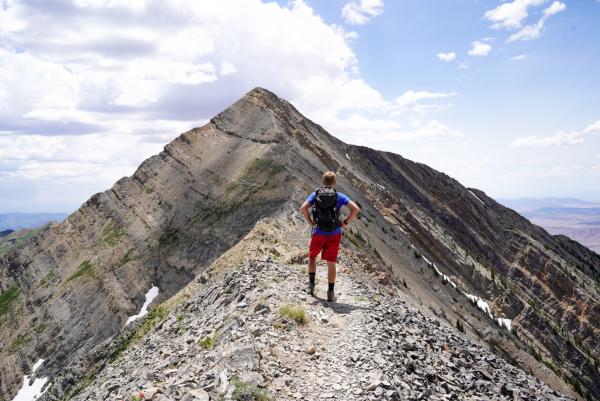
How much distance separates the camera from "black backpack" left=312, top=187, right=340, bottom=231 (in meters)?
14.0

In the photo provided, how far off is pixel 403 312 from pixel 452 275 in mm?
55983

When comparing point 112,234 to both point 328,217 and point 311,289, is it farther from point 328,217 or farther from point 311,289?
point 328,217

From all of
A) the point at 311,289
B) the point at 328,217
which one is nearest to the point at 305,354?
the point at 311,289

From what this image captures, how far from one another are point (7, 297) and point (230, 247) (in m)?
39.9

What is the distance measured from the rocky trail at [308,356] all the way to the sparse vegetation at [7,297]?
51.1 metres

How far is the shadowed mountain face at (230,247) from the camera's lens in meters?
42.8

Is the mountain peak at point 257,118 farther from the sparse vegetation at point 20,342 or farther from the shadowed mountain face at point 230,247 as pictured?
the sparse vegetation at point 20,342

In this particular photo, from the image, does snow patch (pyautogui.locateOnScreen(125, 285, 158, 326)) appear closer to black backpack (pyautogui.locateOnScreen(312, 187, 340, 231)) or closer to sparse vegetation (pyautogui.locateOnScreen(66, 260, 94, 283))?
sparse vegetation (pyautogui.locateOnScreen(66, 260, 94, 283))

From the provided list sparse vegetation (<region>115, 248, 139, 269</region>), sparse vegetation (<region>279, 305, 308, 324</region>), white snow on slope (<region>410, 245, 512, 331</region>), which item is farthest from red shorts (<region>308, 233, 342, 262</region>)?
white snow on slope (<region>410, 245, 512, 331</region>)

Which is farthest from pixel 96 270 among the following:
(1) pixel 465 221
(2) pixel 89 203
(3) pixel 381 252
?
(1) pixel 465 221

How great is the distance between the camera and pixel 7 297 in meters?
61.2

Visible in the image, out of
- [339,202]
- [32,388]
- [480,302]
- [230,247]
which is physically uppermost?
[339,202]

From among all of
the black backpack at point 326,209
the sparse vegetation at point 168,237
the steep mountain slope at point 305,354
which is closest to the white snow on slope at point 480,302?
the sparse vegetation at point 168,237

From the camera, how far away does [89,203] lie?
2514 inches
